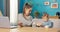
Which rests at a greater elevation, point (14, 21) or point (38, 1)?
point (38, 1)

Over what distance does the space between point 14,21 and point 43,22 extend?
0.63 meters

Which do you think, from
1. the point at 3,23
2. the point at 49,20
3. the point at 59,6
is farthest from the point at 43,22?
the point at 3,23

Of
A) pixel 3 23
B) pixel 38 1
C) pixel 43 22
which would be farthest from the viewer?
pixel 38 1

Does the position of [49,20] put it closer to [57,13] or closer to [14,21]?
[57,13]

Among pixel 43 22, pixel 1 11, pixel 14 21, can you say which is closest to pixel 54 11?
pixel 43 22

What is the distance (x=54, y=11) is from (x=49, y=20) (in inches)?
9.2

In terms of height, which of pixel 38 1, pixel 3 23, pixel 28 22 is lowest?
pixel 28 22

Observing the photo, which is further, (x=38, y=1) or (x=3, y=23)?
(x=38, y=1)

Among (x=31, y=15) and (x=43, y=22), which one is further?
(x=31, y=15)

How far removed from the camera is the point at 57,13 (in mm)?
2762

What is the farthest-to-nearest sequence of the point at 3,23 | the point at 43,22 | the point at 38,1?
the point at 38,1
the point at 43,22
the point at 3,23

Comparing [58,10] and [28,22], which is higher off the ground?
[58,10]

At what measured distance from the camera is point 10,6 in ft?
9.13

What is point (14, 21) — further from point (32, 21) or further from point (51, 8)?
point (51, 8)
